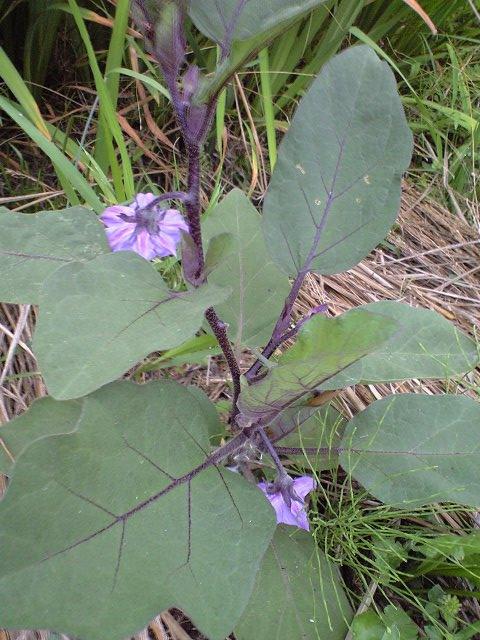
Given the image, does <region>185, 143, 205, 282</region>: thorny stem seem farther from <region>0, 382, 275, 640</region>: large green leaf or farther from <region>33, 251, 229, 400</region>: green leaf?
<region>0, 382, 275, 640</region>: large green leaf

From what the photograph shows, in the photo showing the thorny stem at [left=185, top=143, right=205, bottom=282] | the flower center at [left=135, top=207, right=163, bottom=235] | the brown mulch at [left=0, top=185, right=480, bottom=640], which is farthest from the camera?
the brown mulch at [left=0, top=185, right=480, bottom=640]

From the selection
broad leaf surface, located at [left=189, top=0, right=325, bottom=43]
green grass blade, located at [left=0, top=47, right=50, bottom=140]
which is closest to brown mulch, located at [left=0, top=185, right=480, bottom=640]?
green grass blade, located at [left=0, top=47, right=50, bottom=140]

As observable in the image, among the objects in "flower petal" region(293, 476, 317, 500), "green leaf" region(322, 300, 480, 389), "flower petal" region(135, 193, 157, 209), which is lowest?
"flower petal" region(293, 476, 317, 500)

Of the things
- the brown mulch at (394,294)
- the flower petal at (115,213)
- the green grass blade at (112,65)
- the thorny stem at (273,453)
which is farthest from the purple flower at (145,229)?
the green grass blade at (112,65)

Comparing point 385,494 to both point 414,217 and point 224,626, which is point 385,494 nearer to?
point 224,626

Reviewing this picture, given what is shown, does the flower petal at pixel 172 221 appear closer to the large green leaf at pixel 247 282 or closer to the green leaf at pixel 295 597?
the large green leaf at pixel 247 282

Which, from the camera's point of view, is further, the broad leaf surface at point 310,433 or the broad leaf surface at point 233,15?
the broad leaf surface at point 310,433
